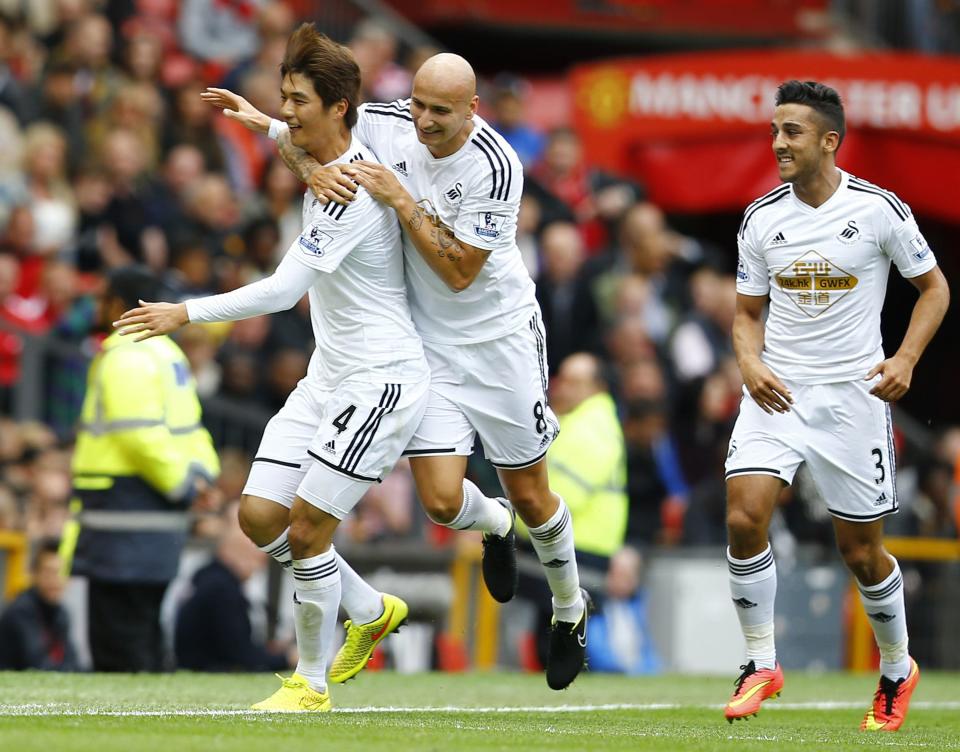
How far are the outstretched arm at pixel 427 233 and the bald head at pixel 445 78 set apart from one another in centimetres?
38

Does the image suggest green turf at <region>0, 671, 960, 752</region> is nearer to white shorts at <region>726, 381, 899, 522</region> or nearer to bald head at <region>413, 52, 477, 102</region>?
white shorts at <region>726, 381, 899, 522</region>

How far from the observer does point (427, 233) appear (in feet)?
25.4

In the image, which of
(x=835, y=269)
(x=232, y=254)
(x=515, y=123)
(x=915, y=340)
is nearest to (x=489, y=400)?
(x=835, y=269)

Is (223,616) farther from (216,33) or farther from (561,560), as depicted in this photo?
(216,33)

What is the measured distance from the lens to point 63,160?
14312 mm

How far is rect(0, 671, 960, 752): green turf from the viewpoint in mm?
6684

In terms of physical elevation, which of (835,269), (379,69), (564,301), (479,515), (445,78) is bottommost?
(479,515)

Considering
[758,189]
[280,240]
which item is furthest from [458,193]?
[758,189]

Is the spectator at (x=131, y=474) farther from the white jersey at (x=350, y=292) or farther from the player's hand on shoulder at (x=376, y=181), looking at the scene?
the player's hand on shoulder at (x=376, y=181)

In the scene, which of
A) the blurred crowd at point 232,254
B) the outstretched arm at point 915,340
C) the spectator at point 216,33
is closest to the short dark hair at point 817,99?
the outstretched arm at point 915,340

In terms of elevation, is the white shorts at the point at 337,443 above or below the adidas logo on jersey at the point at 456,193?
below

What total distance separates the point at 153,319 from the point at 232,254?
7.35 meters

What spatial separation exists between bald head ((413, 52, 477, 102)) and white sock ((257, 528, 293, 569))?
1.88m

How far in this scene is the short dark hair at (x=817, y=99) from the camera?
26.6 feet
